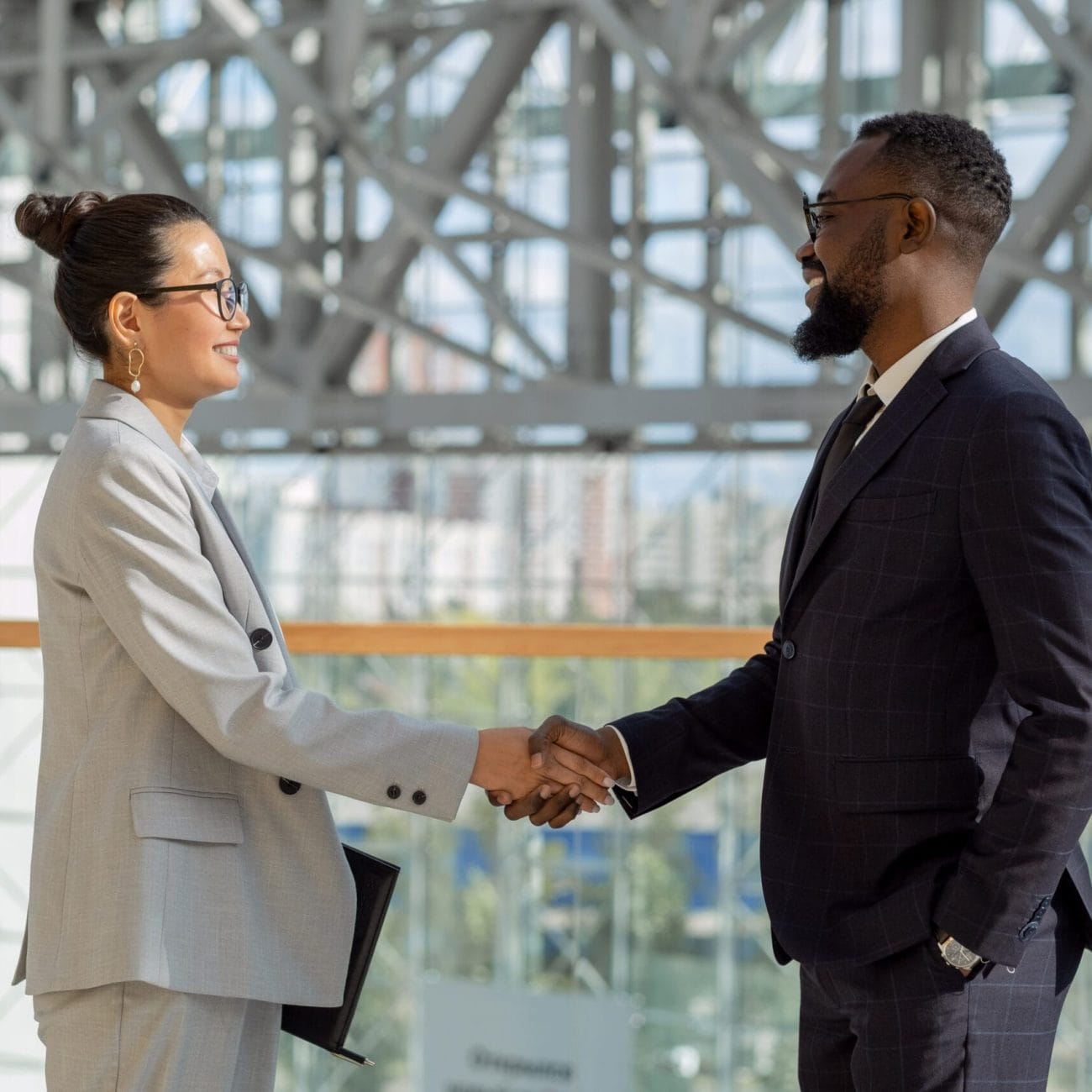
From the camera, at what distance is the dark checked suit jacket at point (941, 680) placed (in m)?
1.42

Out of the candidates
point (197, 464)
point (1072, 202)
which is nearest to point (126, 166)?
point (1072, 202)

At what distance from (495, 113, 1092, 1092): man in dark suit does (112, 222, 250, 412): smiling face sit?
2.12 ft

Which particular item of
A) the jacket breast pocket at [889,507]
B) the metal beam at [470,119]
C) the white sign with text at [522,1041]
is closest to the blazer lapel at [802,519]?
the jacket breast pocket at [889,507]

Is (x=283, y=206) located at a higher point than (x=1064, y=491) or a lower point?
higher

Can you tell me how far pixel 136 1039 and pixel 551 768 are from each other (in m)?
0.60

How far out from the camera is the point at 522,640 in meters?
2.63

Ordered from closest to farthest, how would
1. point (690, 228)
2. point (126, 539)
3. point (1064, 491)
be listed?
point (1064, 491), point (126, 539), point (690, 228)

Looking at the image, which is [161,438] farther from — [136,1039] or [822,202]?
[822,202]

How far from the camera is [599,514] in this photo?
11.9 m

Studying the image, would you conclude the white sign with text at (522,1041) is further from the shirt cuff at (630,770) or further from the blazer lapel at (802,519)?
the blazer lapel at (802,519)

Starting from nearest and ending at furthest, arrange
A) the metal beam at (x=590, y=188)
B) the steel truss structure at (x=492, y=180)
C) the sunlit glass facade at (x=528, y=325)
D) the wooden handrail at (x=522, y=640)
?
the wooden handrail at (x=522, y=640), the steel truss structure at (x=492, y=180), the sunlit glass facade at (x=528, y=325), the metal beam at (x=590, y=188)

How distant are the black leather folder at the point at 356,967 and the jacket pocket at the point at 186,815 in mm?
188

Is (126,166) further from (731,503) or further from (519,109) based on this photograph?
(731,503)

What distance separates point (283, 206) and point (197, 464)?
933 centimetres
